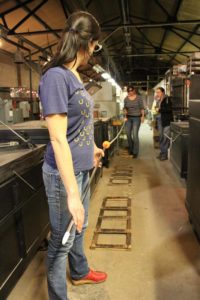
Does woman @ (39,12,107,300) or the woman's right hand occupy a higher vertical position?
woman @ (39,12,107,300)

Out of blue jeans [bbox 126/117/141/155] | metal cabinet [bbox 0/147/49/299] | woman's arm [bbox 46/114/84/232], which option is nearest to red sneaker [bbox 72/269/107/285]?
metal cabinet [bbox 0/147/49/299]

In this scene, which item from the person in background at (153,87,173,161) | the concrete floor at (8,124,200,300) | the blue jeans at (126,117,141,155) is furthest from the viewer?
the blue jeans at (126,117,141,155)

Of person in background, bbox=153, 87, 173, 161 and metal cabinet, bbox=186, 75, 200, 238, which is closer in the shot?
metal cabinet, bbox=186, 75, 200, 238

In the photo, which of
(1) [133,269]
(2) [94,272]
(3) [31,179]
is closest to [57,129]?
(3) [31,179]

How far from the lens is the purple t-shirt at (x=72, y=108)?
107 cm

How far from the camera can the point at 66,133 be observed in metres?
1.17

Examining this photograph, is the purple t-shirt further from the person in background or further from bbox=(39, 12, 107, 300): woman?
the person in background

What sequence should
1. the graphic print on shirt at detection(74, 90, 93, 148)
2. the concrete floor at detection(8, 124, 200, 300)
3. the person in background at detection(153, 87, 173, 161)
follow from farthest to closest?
the person in background at detection(153, 87, 173, 161)
the concrete floor at detection(8, 124, 200, 300)
the graphic print on shirt at detection(74, 90, 93, 148)

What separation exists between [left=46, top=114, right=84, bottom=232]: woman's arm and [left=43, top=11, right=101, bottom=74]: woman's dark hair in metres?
0.27

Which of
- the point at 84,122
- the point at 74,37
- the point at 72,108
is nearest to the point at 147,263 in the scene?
the point at 84,122

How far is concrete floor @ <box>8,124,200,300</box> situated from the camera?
1.71 meters

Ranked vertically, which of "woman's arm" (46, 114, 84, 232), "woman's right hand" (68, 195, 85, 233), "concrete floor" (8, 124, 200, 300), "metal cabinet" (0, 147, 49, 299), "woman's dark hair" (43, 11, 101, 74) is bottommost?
"concrete floor" (8, 124, 200, 300)

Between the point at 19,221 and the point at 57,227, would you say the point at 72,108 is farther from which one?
the point at 19,221

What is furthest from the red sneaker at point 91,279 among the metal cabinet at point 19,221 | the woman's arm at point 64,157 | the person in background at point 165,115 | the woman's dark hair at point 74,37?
the person in background at point 165,115
